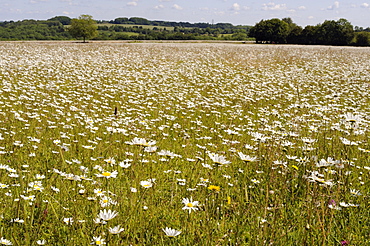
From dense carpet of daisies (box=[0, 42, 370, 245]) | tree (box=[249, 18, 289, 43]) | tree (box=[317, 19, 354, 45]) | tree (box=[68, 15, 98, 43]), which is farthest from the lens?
tree (box=[249, 18, 289, 43])

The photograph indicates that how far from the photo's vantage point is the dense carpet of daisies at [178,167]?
2.72 meters

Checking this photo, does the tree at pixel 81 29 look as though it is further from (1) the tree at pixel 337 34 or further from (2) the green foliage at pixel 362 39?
(2) the green foliage at pixel 362 39

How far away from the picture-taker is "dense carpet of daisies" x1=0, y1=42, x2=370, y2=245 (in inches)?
107

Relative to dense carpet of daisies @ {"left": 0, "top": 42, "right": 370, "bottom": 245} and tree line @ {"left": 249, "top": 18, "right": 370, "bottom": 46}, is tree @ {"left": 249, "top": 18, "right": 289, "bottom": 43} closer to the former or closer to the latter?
tree line @ {"left": 249, "top": 18, "right": 370, "bottom": 46}

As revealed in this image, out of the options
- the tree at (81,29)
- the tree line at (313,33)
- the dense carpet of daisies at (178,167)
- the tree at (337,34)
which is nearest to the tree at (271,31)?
the tree line at (313,33)

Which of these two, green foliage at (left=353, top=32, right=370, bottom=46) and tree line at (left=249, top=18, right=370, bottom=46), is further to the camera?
tree line at (left=249, top=18, right=370, bottom=46)

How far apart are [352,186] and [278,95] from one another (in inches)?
278

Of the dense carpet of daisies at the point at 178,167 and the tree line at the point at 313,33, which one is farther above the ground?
the tree line at the point at 313,33

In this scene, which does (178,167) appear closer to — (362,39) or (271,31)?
(271,31)

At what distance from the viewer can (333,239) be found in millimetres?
2834

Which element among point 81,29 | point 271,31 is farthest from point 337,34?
point 81,29

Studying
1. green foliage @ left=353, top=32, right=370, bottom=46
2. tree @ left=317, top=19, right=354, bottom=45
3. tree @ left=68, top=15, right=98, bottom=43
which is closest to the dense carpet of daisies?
tree @ left=68, top=15, right=98, bottom=43

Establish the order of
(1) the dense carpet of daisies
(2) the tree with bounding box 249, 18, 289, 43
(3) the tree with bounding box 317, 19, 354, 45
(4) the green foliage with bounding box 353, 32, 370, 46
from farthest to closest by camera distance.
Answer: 1. (2) the tree with bounding box 249, 18, 289, 43
2. (3) the tree with bounding box 317, 19, 354, 45
3. (4) the green foliage with bounding box 353, 32, 370, 46
4. (1) the dense carpet of daisies

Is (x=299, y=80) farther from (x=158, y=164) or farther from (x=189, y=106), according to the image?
(x=158, y=164)
